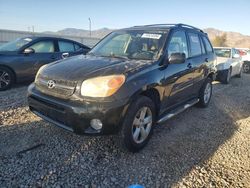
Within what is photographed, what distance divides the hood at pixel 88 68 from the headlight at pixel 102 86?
11 centimetres

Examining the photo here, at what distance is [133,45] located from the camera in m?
4.19

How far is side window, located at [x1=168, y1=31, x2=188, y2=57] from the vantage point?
4.06 meters

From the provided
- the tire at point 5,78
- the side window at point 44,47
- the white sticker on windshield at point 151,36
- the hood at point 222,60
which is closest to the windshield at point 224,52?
the hood at point 222,60

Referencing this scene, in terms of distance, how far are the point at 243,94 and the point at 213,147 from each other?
4.91 metres

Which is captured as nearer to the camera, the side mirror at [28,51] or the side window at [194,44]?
the side window at [194,44]

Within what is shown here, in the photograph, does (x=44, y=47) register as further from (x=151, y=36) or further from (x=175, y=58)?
(x=175, y=58)

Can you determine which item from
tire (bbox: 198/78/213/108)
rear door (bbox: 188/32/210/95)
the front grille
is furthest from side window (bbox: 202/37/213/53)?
the front grille

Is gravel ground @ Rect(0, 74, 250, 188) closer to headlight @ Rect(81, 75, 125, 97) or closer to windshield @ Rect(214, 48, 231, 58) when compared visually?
headlight @ Rect(81, 75, 125, 97)

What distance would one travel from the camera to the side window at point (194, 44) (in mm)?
4914

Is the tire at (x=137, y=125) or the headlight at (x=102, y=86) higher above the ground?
the headlight at (x=102, y=86)

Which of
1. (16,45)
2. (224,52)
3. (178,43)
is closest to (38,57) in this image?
(16,45)

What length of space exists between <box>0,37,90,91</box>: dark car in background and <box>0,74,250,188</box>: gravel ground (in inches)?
77.9

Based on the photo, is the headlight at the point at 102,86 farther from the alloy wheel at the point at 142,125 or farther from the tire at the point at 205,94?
the tire at the point at 205,94

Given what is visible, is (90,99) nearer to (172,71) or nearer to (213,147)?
(172,71)
